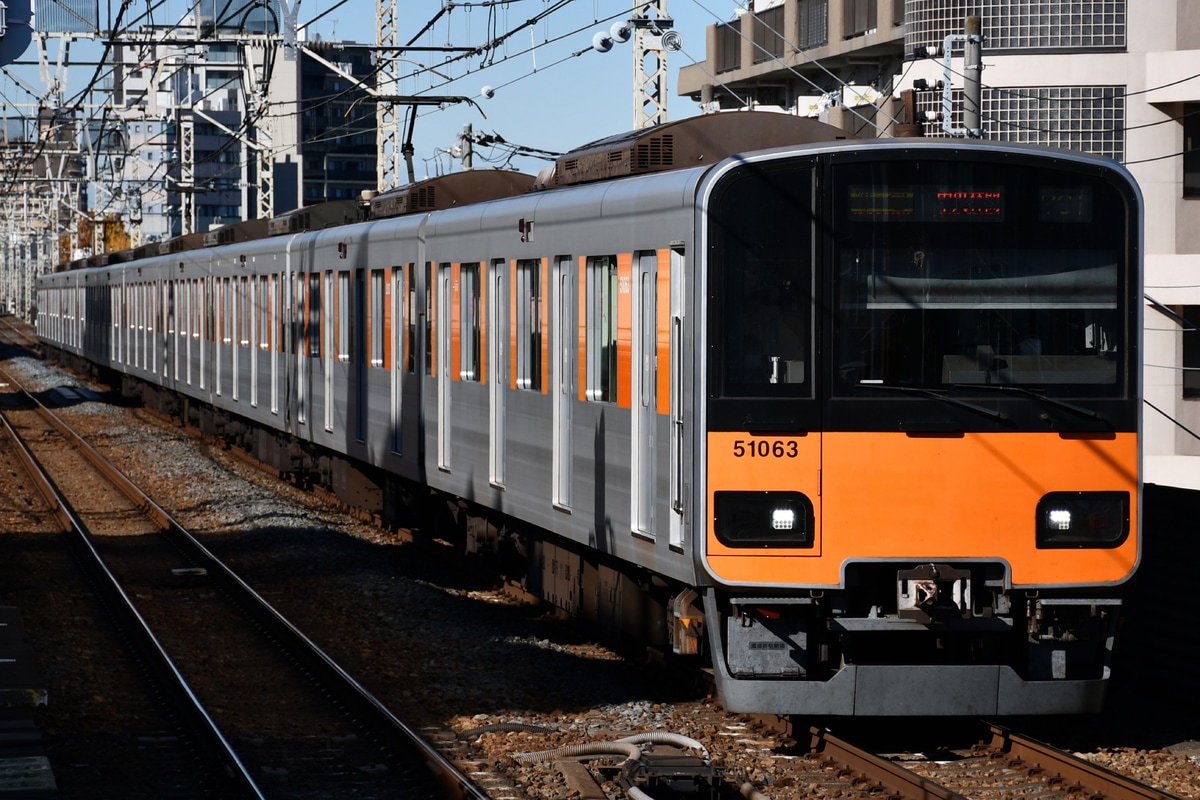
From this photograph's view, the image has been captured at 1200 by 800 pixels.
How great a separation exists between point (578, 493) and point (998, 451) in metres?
2.90

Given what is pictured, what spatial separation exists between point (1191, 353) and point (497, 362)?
1480 centimetres

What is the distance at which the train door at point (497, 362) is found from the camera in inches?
441

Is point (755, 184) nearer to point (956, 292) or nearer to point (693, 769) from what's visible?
point (956, 292)

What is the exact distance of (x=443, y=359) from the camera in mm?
12766

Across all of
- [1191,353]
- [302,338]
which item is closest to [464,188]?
[302,338]

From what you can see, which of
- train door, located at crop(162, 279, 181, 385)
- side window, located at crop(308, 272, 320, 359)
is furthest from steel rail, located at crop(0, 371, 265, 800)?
train door, located at crop(162, 279, 181, 385)

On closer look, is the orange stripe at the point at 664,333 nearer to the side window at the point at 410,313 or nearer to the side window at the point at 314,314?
the side window at the point at 410,313

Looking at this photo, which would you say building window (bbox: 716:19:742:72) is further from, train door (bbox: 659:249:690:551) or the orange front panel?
the orange front panel

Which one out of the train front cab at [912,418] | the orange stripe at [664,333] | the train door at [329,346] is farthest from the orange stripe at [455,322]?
the train front cab at [912,418]

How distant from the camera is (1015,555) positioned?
25.0ft

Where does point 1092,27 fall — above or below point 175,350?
above

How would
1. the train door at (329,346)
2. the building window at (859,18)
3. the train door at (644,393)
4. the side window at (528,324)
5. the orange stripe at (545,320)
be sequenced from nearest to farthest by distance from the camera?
the train door at (644,393)
the orange stripe at (545,320)
the side window at (528,324)
the train door at (329,346)
the building window at (859,18)

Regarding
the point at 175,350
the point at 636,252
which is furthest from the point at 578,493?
the point at 175,350

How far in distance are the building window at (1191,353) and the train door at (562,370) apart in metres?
15.2
